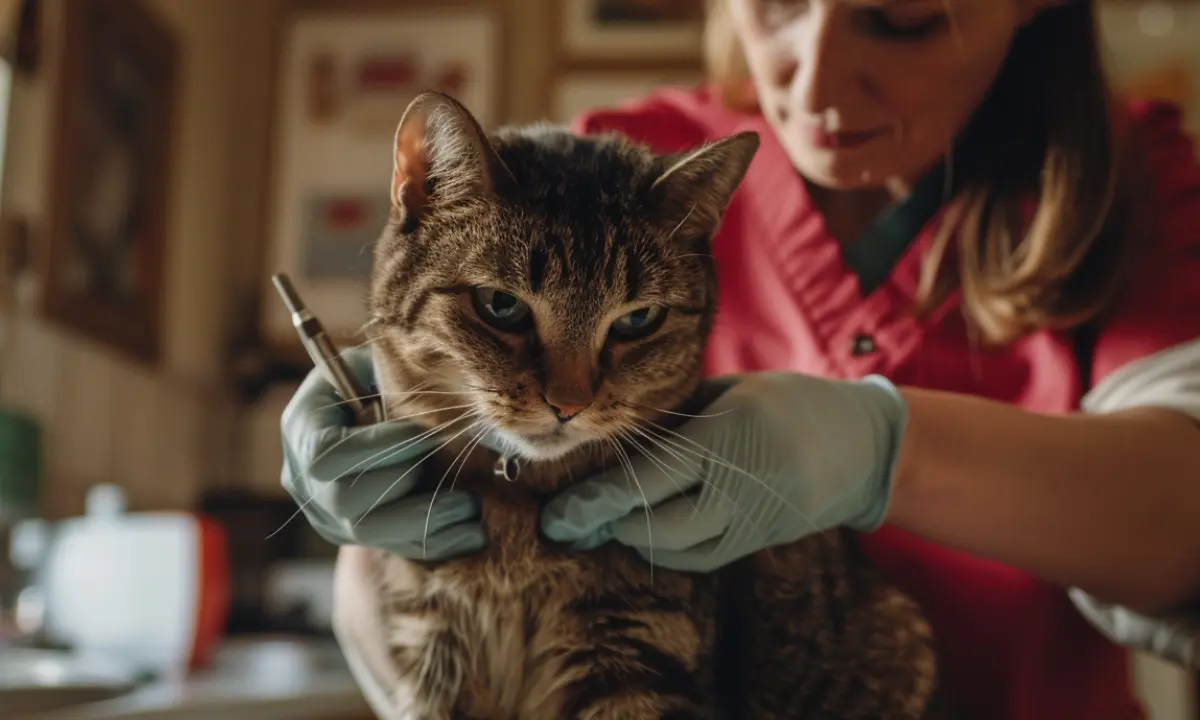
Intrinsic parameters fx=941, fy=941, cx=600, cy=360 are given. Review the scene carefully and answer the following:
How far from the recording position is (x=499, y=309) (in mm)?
732

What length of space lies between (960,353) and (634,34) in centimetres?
199

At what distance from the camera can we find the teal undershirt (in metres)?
1.00

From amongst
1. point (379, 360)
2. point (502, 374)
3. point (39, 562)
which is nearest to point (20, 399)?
point (39, 562)

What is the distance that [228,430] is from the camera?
256 cm

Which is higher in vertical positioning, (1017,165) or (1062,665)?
(1017,165)

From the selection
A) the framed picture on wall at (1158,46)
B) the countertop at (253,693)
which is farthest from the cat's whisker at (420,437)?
the framed picture on wall at (1158,46)

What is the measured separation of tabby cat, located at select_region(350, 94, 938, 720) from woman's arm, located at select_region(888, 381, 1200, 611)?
12 cm

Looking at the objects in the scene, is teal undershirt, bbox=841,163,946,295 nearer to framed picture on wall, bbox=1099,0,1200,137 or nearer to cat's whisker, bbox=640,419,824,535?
cat's whisker, bbox=640,419,824,535

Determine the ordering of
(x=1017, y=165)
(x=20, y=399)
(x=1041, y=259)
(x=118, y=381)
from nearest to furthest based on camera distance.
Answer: (x=1041, y=259)
(x=1017, y=165)
(x=20, y=399)
(x=118, y=381)

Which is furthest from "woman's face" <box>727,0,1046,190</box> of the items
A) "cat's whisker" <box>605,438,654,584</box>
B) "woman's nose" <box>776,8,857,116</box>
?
"cat's whisker" <box>605,438,654,584</box>

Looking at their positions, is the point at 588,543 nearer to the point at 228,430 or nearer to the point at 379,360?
the point at 379,360

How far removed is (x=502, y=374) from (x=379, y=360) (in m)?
0.13

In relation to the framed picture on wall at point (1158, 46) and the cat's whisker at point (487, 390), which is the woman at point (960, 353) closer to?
the cat's whisker at point (487, 390)

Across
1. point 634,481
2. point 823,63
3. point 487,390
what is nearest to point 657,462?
point 634,481
